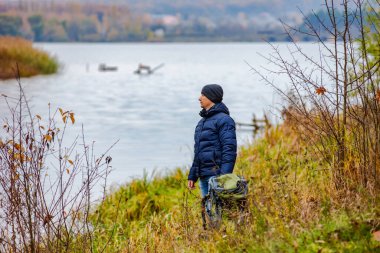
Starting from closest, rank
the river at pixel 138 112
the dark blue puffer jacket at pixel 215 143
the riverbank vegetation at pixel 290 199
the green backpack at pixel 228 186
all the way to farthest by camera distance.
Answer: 1. the riverbank vegetation at pixel 290 199
2. the green backpack at pixel 228 186
3. the dark blue puffer jacket at pixel 215 143
4. the river at pixel 138 112

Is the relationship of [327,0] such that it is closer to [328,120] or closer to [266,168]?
[328,120]

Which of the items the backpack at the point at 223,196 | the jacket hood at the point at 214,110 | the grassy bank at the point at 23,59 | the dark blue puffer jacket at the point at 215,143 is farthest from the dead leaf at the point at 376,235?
the grassy bank at the point at 23,59

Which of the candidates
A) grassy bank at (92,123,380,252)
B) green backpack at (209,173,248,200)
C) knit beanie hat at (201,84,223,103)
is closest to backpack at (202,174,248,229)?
green backpack at (209,173,248,200)

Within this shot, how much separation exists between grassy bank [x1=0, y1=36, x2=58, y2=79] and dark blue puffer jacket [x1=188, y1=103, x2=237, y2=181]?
31974 millimetres

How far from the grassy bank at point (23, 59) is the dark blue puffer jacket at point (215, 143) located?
3197 centimetres

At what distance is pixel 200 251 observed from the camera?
6.99m

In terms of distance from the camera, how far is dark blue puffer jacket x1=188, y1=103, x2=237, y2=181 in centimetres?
784

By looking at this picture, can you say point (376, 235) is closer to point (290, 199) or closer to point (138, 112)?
point (290, 199)

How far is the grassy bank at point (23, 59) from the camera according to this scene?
133ft

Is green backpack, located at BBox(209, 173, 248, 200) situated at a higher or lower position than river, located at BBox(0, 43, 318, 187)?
higher

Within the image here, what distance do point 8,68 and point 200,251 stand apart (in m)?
35.8

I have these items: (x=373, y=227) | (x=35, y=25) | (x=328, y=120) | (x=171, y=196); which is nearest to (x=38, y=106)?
(x=171, y=196)

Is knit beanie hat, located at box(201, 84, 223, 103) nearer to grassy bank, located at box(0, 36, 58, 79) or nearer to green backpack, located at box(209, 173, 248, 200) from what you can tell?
green backpack, located at box(209, 173, 248, 200)

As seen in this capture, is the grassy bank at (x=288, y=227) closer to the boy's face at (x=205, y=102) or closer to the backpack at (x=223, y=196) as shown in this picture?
the backpack at (x=223, y=196)
